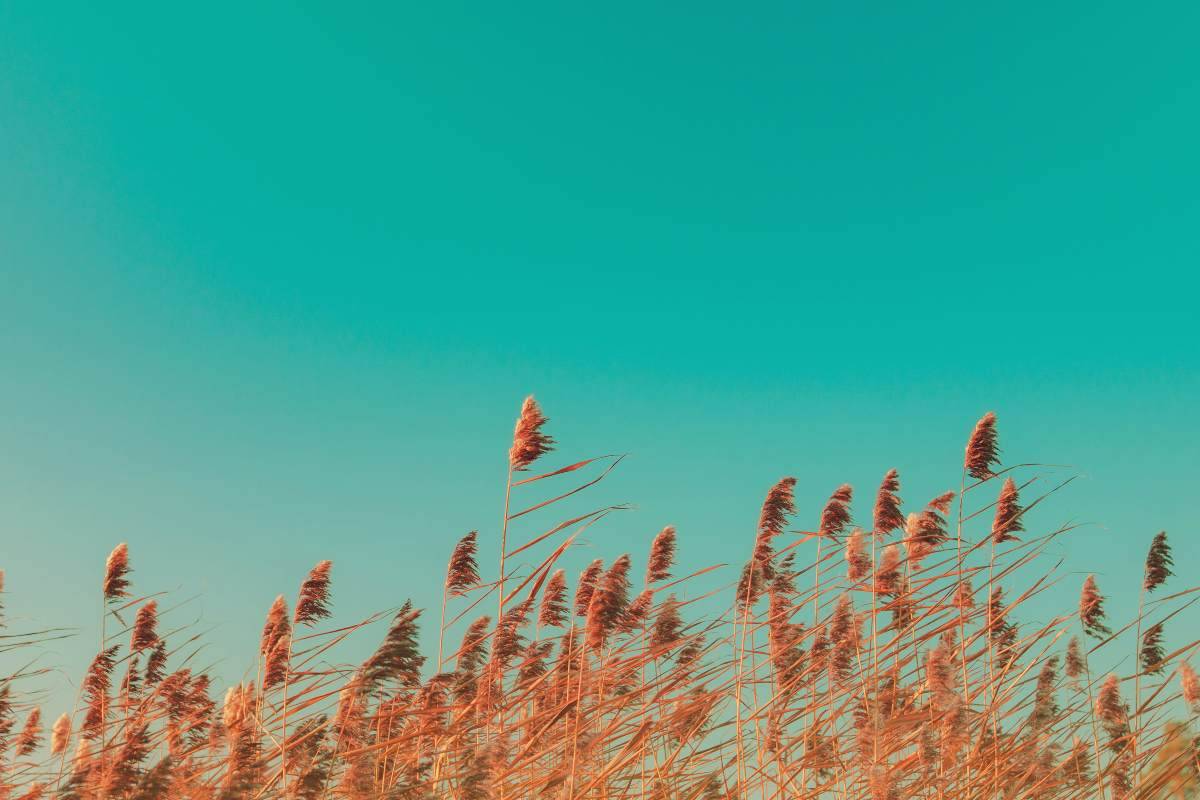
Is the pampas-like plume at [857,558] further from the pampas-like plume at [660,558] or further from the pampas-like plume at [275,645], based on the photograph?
the pampas-like plume at [275,645]

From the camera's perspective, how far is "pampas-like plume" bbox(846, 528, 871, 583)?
668 cm

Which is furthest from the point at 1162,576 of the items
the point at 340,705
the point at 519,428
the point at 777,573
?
the point at 340,705

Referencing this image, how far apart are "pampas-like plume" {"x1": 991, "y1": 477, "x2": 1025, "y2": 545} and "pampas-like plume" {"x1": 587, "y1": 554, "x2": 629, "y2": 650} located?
250 centimetres

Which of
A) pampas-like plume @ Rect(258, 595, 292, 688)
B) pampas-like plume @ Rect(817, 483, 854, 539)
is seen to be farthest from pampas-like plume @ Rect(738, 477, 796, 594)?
pampas-like plume @ Rect(258, 595, 292, 688)

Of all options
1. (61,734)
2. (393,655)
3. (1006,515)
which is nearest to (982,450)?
(1006,515)

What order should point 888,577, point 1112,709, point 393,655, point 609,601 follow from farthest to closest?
point 888,577, point 1112,709, point 609,601, point 393,655

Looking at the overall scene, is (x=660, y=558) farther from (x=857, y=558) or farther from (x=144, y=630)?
(x=144, y=630)

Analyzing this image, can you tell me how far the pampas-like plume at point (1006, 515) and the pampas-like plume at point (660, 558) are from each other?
1981 mm

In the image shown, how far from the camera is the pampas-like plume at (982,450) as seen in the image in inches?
250

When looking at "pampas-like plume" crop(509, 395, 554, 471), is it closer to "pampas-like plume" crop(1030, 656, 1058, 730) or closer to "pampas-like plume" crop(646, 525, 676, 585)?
"pampas-like plume" crop(646, 525, 676, 585)

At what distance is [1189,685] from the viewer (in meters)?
5.60

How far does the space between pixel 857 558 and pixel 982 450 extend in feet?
3.55

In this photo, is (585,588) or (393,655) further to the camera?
(585,588)

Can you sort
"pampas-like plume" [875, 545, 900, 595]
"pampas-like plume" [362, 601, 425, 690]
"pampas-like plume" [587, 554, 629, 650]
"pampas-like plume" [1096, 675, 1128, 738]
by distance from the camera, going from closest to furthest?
"pampas-like plume" [362, 601, 425, 690] < "pampas-like plume" [587, 554, 629, 650] < "pampas-like plume" [1096, 675, 1128, 738] < "pampas-like plume" [875, 545, 900, 595]
